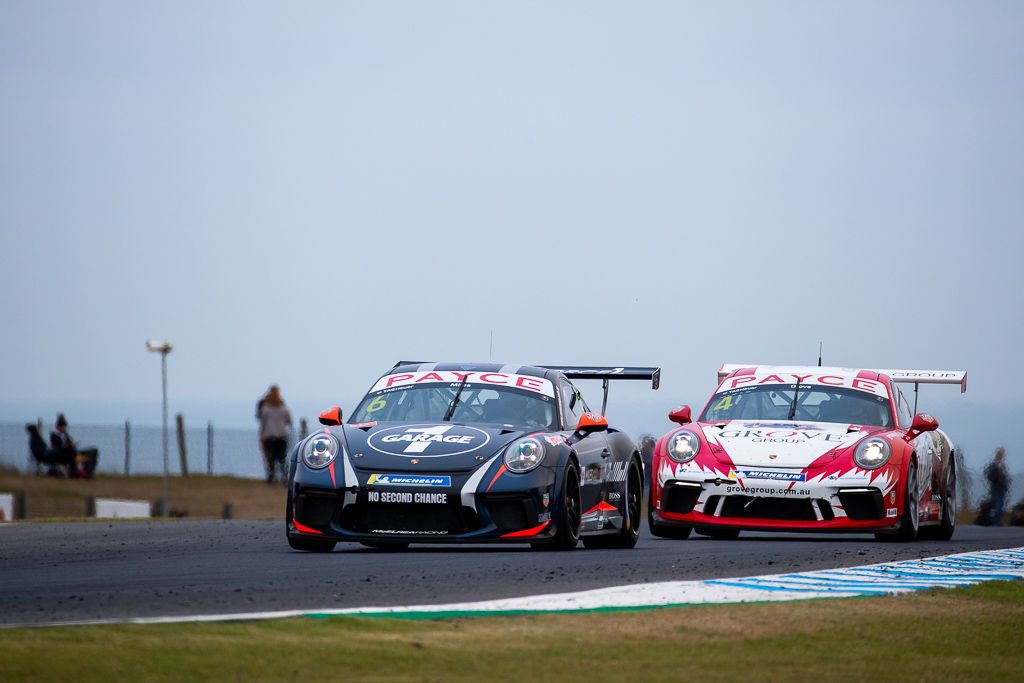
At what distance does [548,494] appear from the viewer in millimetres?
12172

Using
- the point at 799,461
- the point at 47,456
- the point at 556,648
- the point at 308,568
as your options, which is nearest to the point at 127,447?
the point at 47,456

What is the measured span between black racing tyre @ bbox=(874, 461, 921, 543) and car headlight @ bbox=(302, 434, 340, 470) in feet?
16.2

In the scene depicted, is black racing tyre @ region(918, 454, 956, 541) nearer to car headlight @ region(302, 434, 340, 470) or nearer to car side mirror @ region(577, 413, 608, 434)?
car side mirror @ region(577, 413, 608, 434)

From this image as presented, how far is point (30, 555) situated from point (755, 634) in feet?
20.0

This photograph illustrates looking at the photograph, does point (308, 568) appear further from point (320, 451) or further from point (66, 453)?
point (66, 453)

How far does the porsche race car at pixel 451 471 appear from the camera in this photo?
11922mm

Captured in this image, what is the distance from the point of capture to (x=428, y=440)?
12.3 m

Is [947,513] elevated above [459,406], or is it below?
below

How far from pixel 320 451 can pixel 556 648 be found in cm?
548

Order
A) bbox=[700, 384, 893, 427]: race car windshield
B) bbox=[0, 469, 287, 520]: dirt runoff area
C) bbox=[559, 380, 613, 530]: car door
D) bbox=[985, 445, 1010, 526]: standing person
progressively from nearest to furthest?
bbox=[559, 380, 613, 530]: car door → bbox=[700, 384, 893, 427]: race car windshield → bbox=[985, 445, 1010, 526]: standing person → bbox=[0, 469, 287, 520]: dirt runoff area

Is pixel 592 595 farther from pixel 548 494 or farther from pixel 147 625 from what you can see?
pixel 548 494

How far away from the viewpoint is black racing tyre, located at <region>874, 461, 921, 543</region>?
14562mm

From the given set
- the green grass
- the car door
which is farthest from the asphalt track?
the green grass

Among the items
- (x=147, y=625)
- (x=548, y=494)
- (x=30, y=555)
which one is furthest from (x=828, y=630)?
(x=30, y=555)
